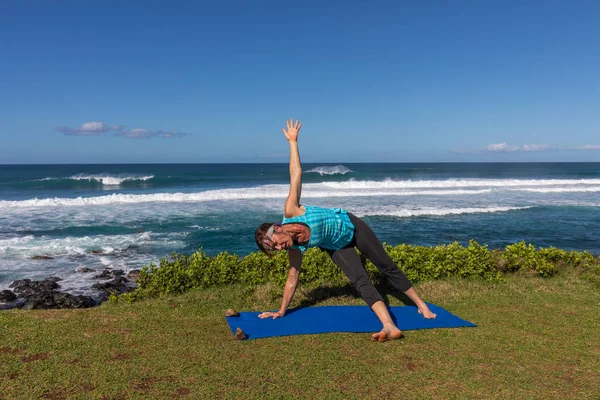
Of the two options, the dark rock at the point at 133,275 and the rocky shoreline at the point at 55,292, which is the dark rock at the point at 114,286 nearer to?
the rocky shoreline at the point at 55,292

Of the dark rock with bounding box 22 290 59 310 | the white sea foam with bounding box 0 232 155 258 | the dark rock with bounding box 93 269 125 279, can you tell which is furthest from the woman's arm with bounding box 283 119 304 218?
the white sea foam with bounding box 0 232 155 258

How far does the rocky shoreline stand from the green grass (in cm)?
266

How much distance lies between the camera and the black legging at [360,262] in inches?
203

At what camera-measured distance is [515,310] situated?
6152 millimetres

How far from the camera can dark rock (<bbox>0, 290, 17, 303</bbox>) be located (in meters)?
8.72

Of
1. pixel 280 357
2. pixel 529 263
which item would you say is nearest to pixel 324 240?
pixel 280 357

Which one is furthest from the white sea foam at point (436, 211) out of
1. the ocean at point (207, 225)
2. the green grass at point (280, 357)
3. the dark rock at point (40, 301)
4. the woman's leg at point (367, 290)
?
the woman's leg at point (367, 290)

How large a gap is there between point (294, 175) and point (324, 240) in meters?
0.85

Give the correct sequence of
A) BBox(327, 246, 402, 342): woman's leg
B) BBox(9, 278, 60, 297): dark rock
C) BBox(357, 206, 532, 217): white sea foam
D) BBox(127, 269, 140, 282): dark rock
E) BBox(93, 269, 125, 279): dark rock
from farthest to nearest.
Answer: BBox(357, 206, 532, 217): white sea foam
BBox(93, 269, 125, 279): dark rock
BBox(127, 269, 140, 282): dark rock
BBox(9, 278, 60, 297): dark rock
BBox(327, 246, 402, 342): woman's leg

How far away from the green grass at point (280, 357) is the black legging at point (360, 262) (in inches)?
22.1

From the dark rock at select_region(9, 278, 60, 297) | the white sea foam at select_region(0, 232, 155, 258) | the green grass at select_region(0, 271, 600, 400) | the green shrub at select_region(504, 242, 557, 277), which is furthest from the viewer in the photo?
the white sea foam at select_region(0, 232, 155, 258)

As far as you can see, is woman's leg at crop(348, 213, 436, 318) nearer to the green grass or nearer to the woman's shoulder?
the green grass

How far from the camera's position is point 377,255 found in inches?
221

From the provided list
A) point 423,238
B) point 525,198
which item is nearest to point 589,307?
point 423,238
